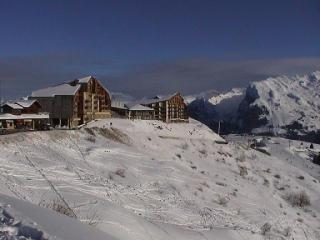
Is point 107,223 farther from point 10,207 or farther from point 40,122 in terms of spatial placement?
point 40,122

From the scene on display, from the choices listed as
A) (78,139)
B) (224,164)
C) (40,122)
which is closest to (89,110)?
(40,122)

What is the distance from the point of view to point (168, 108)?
383 feet

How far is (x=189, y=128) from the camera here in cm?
9288

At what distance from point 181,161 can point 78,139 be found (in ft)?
44.0

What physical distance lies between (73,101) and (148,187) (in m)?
50.7

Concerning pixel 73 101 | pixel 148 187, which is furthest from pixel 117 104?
pixel 148 187

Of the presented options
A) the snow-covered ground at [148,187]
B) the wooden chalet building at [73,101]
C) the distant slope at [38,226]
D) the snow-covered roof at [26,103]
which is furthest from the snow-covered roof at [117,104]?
the distant slope at [38,226]

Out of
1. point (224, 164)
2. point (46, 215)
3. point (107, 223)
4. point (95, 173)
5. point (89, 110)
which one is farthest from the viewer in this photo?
point (89, 110)

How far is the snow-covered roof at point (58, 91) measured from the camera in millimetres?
85312

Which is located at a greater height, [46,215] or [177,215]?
[46,215]

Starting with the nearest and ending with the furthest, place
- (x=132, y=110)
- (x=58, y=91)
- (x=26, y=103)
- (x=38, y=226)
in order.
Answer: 1. (x=38, y=226)
2. (x=26, y=103)
3. (x=58, y=91)
4. (x=132, y=110)

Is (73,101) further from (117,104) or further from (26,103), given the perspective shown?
(117,104)

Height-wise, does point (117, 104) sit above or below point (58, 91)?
below

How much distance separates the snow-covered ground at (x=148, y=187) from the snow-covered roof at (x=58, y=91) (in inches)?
775
